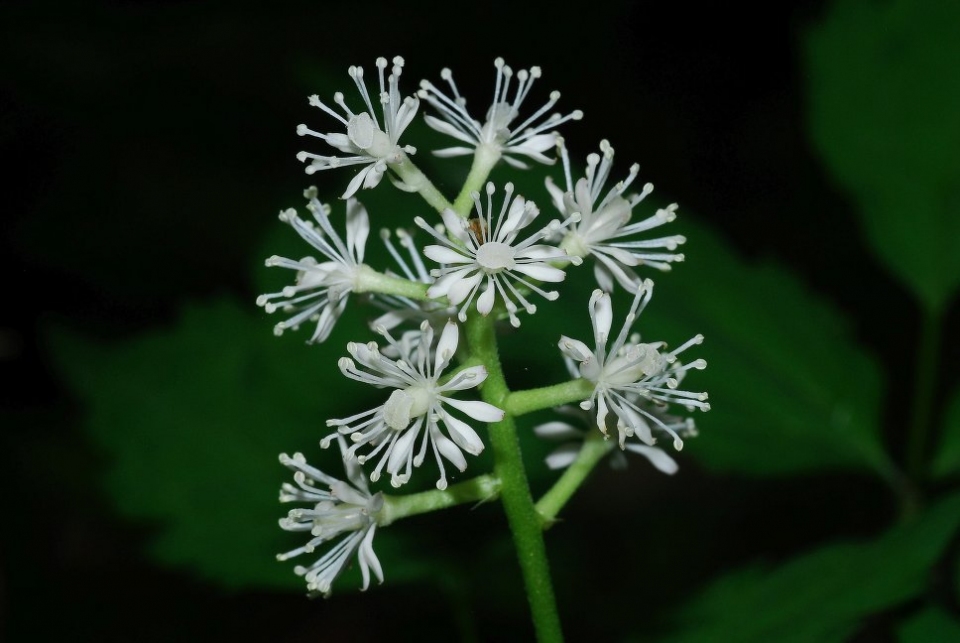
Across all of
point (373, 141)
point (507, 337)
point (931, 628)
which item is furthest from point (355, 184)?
point (931, 628)

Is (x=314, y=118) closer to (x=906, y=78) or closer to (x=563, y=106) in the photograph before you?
(x=563, y=106)

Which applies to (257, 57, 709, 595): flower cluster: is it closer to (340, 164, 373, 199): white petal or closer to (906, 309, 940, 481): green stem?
(340, 164, 373, 199): white petal

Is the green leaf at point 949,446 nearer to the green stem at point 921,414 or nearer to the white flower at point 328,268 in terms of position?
the green stem at point 921,414

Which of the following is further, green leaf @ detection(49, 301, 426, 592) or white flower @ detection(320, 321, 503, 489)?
green leaf @ detection(49, 301, 426, 592)

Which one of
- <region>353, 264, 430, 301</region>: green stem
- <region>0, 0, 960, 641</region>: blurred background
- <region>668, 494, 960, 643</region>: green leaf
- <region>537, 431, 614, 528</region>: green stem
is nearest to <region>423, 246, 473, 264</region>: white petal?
<region>353, 264, 430, 301</region>: green stem

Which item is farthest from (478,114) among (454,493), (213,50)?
(454,493)

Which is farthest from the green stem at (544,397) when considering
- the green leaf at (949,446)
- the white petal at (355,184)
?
the green leaf at (949,446)
